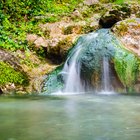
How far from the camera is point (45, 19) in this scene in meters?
12.6

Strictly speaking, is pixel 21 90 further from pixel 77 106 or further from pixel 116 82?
pixel 77 106

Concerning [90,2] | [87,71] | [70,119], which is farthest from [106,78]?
[90,2]

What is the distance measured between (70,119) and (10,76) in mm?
4646

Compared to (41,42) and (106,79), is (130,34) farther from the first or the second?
(41,42)

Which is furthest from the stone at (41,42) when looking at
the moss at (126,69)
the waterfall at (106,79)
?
the moss at (126,69)

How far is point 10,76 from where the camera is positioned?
383 inches

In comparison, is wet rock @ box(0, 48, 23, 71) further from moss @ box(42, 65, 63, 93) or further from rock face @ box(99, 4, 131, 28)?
rock face @ box(99, 4, 131, 28)

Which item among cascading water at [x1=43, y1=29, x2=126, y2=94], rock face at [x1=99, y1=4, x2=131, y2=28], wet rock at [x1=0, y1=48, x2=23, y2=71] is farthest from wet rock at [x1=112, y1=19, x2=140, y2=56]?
wet rock at [x1=0, y1=48, x2=23, y2=71]

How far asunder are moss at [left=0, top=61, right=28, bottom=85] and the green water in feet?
6.41

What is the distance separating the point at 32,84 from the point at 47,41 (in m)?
1.98

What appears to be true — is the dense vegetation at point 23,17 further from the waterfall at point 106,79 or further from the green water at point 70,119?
the green water at point 70,119

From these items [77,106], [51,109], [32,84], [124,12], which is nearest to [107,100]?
[77,106]

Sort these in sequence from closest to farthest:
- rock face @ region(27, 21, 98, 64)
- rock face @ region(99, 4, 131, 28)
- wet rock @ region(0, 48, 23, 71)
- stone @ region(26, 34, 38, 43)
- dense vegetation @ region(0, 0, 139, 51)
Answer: wet rock @ region(0, 48, 23, 71), rock face @ region(27, 21, 98, 64), dense vegetation @ region(0, 0, 139, 51), stone @ region(26, 34, 38, 43), rock face @ region(99, 4, 131, 28)

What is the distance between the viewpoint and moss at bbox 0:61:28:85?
960cm
